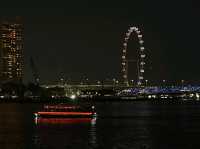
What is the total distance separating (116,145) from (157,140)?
164 inches

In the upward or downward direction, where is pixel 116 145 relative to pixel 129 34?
downward

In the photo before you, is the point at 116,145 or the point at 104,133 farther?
the point at 104,133

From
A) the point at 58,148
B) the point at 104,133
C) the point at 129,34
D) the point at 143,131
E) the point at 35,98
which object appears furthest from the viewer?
the point at 35,98

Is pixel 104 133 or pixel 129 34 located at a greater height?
pixel 129 34

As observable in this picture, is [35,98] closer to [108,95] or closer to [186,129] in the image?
[108,95]

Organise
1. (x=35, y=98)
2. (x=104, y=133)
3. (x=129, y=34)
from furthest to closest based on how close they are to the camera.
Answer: (x=35, y=98), (x=129, y=34), (x=104, y=133)

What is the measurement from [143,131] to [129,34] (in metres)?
69.2

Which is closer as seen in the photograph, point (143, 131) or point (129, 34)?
point (143, 131)

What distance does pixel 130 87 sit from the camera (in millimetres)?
120312

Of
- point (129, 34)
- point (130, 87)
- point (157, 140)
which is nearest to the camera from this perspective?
point (157, 140)

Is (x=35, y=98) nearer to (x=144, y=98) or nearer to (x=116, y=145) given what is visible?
(x=144, y=98)

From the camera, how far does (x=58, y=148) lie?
31797 millimetres

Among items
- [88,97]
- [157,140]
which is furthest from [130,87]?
[157,140]

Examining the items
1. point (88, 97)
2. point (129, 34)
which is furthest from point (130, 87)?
point (88, 97)
